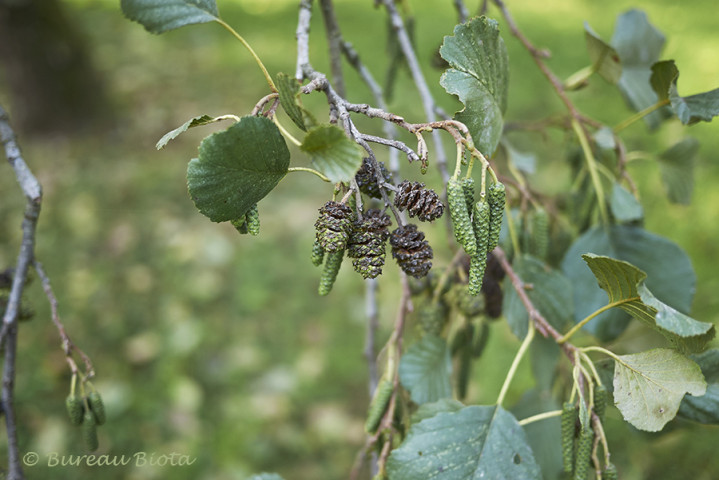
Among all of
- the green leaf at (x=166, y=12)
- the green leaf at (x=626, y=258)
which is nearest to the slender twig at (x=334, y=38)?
the green leaf at (x=166, y=12)

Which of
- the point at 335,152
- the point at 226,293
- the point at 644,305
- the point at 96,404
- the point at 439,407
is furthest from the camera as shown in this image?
the point at 226,293

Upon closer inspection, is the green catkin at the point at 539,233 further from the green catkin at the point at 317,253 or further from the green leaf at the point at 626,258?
the green catkin at the point at 317,253

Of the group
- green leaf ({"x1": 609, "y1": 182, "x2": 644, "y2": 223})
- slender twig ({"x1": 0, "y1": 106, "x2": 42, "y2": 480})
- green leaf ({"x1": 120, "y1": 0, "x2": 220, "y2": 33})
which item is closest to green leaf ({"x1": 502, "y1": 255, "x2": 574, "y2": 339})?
green leaf ({"x1": 609, "y1": 182, "x2": 644, "y2": 223})

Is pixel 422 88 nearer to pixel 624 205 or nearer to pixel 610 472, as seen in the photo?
pixel 624 205

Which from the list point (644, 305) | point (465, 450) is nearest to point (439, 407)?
point (465, 450)

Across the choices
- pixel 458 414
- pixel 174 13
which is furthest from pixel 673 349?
pixel 174 13

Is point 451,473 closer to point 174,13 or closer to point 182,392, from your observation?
point 174,13
